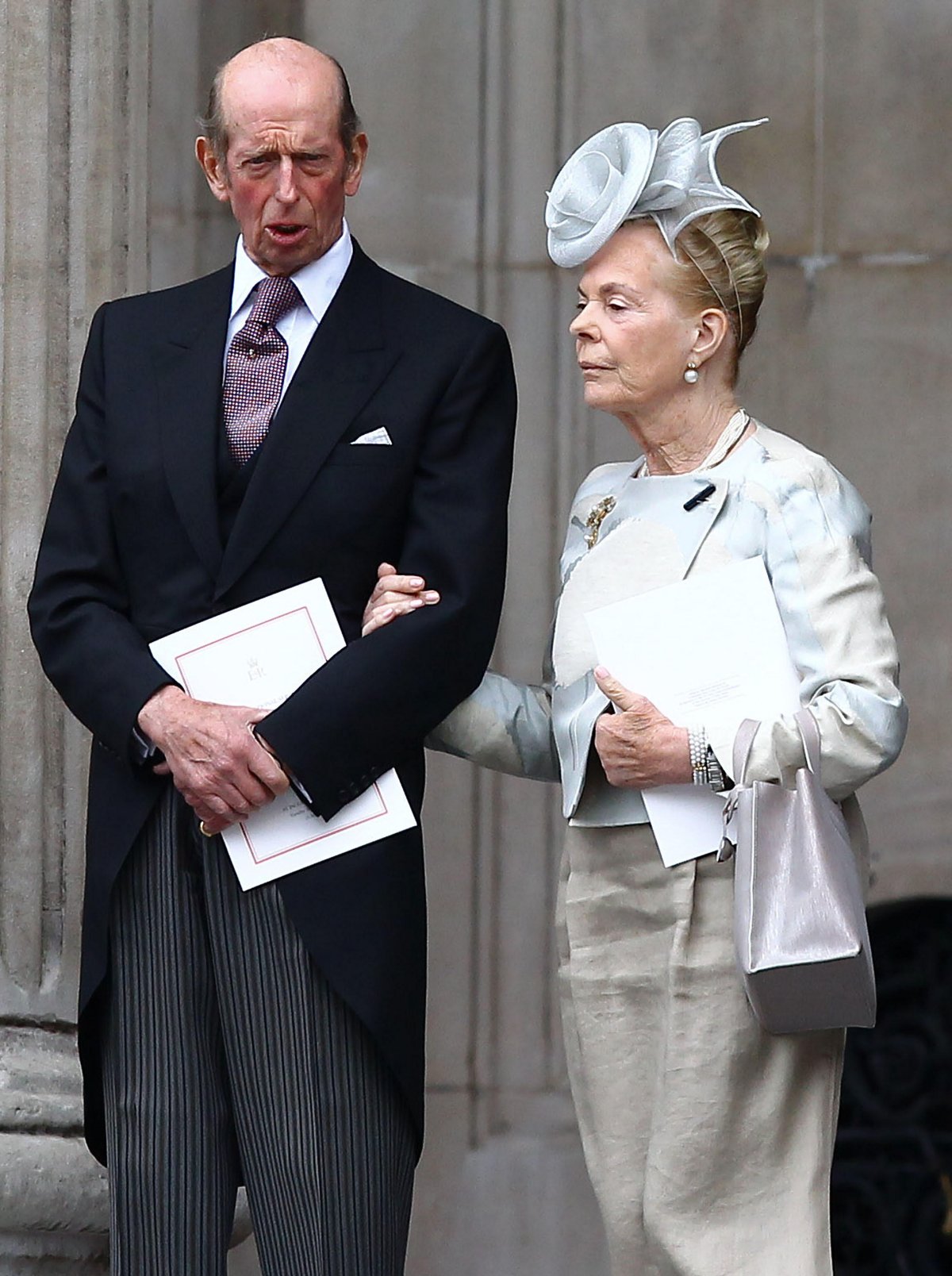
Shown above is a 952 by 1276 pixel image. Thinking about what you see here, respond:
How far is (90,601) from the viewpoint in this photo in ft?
11.1

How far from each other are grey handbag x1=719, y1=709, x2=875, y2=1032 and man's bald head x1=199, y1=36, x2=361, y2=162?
1.06 meters

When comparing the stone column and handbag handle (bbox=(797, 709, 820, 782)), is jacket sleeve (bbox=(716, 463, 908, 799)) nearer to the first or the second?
handbag handle (bbox=(797, 709, 820, 782))

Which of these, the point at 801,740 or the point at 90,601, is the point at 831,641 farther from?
the point at 90,601

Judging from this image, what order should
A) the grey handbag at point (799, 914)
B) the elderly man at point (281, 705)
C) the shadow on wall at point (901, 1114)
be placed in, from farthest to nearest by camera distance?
the shadow on wall at point (901, 1114), the elderly man at point (281, 705), the grey handbag at point (799, 914)

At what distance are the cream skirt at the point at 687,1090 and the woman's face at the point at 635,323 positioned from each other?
0.58 metres

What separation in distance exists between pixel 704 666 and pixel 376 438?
0.52 metres

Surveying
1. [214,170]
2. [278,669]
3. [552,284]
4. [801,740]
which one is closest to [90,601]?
[278,669]

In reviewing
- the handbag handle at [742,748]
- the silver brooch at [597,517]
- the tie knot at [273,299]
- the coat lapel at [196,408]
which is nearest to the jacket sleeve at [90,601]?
the coat lapel at [196,408]

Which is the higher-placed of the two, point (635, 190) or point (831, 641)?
point (635, 190)

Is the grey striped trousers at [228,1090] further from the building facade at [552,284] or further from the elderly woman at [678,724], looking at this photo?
the building facade at [552,284]

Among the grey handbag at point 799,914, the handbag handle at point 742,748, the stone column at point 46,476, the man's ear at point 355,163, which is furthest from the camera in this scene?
the stone column at point 46,476

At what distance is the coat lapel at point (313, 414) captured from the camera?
331 cm

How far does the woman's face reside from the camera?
11.0 ft

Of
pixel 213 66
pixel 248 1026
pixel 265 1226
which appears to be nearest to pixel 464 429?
pixel 248 1026
